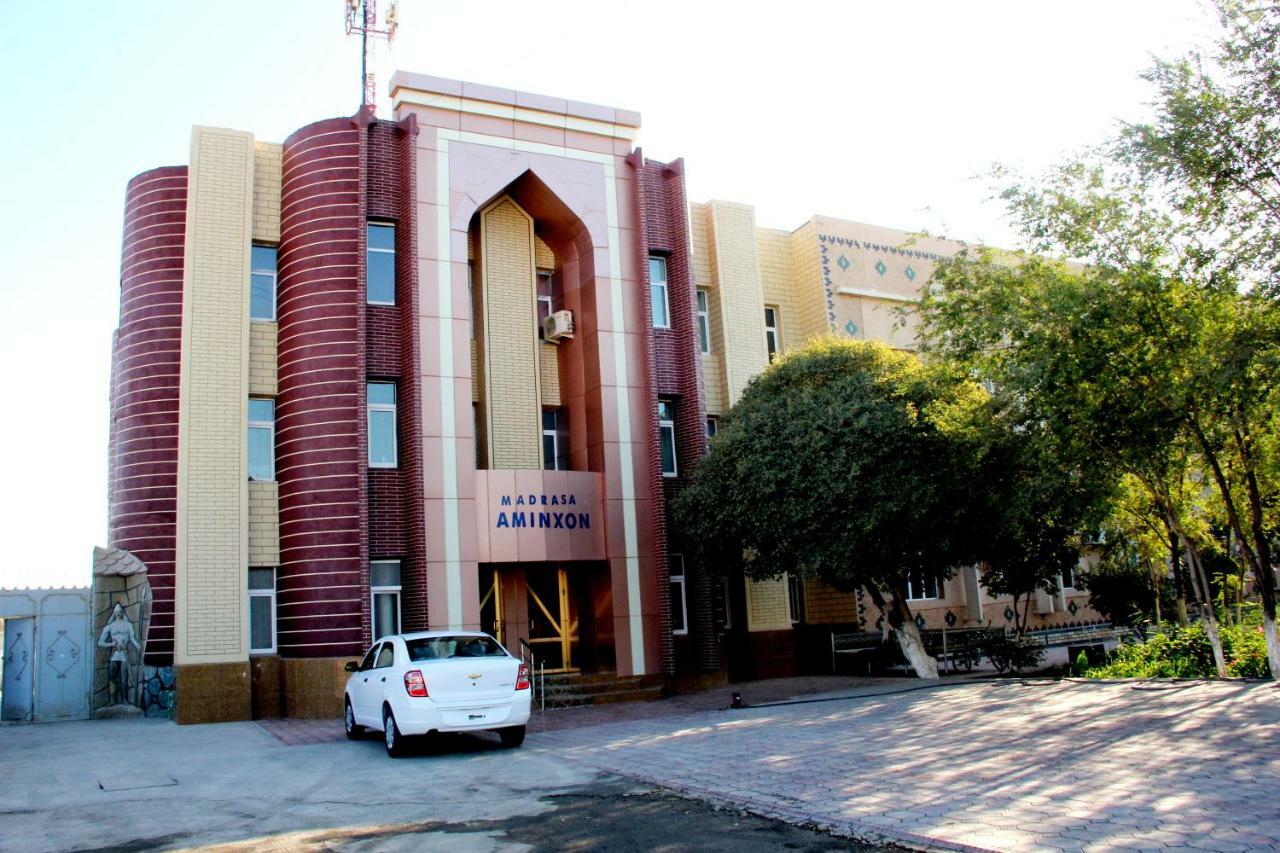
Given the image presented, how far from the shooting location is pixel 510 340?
2175cm

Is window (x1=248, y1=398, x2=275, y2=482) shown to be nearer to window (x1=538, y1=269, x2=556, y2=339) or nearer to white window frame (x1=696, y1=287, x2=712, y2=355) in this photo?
window (x1=538, y1=269, x2=556, y2=339)

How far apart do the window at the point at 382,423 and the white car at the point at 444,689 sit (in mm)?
6379

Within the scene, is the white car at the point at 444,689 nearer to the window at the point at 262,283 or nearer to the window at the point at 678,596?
the window at the point at 678,596

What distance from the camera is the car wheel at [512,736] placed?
13438 millimetres

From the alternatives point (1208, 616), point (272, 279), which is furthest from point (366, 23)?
point (1208, 616)

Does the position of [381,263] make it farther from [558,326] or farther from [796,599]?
[796,599]

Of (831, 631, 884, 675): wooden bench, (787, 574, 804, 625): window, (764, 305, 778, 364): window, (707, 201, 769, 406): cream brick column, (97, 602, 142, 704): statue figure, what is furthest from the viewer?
(764, 305, 778, 364): window

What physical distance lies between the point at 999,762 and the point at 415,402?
1263cm

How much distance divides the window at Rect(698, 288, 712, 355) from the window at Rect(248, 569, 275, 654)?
1091 cm

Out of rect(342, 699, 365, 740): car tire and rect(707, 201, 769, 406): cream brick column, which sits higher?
rect(707, 201, 769, 406): cream brick column

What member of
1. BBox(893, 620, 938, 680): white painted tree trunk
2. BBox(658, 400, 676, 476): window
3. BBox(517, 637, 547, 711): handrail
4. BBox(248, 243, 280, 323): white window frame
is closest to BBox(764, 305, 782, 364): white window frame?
BBox(658, 400, 676, 476): window

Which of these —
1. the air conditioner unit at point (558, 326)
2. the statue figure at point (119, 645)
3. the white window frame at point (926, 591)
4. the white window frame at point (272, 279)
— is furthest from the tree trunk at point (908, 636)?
the statue figure at point (119, 645)

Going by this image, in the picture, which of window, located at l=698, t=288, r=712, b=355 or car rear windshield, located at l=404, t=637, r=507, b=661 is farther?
window, located at l=698, t=288, r=712, b=355

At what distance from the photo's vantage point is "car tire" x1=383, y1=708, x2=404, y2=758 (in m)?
12.8
